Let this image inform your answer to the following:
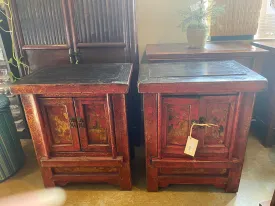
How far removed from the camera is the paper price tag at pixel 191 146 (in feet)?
4.29

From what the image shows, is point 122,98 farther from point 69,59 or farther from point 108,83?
→ point 69,59

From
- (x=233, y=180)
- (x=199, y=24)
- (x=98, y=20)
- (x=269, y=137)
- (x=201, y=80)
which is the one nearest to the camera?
(x=201, y=80)

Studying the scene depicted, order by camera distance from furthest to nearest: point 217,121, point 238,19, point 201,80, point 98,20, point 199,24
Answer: point 238,19
point 199,24
point 98,20
point 217,121
point 201,80

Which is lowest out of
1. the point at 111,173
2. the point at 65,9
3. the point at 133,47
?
the point at 111,173

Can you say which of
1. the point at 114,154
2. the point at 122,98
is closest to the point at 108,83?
the point at 122,98

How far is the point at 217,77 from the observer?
124 cm

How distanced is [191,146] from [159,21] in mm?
1233

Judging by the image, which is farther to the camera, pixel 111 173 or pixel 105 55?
pixel 105 55

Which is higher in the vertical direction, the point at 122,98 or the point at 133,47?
the point at 133,47

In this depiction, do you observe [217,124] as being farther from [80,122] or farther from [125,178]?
[80,122]

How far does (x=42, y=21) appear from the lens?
160 cm

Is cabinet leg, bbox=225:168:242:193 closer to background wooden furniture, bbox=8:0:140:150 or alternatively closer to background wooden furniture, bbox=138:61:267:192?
background wooden furniture, bbox=138:61:267:192

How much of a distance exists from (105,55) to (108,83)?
20.5 inches

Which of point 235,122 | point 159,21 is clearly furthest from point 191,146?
point 159,21
